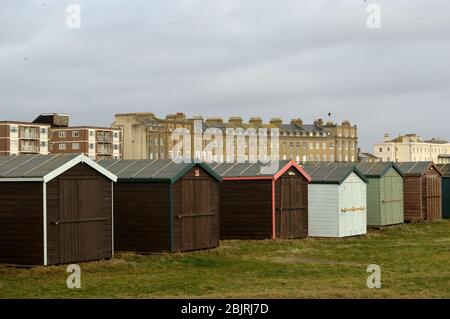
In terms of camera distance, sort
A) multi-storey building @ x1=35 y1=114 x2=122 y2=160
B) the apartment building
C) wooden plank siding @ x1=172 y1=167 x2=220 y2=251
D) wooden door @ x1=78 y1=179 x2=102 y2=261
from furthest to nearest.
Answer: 1. multi-storey building @ x1=35 y1=114 x2=122 y2=160
2. the apartment building
3. wooden plank siding @ x1=172 y1=167 x2=220 y2=251
4. wooden door @ x1=78 y1=179 x2=102 y2=261

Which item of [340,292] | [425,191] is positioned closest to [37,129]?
[425,191]

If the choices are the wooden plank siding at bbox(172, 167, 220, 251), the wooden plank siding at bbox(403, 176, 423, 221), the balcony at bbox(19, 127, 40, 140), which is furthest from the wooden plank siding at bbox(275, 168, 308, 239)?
the balcony at bbox(19, 127, 40, 140)

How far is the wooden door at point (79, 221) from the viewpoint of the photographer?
25953mm

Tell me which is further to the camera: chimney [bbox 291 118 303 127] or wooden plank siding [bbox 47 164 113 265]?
chimney [bbox 291 118 303 127]

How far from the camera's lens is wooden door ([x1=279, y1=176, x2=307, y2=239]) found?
123ft

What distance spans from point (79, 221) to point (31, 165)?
262 centimetres

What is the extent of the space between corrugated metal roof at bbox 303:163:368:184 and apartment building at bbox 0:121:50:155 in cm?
8832

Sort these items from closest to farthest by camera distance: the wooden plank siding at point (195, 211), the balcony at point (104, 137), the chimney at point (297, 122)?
the wooden plank siding at point (195, 211) < the balcony at point (104, 137) < the chimney at point (297, 122)

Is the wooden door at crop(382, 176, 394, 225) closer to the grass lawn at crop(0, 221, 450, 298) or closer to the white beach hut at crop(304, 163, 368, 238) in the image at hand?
the white beach hut at crop(304, 163, 368, 238)

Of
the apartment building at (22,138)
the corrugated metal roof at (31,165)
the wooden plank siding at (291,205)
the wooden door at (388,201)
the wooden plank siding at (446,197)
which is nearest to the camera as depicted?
the corrugated metal roof at (31,165)

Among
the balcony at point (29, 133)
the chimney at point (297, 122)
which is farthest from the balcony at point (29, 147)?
the chimney at point (297, 122)

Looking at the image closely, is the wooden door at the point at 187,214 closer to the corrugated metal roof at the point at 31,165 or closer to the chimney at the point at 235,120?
the corrugated metal roof at the point at 31,165

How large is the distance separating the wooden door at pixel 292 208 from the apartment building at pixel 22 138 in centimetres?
9019

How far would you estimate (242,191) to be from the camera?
37281 mm
